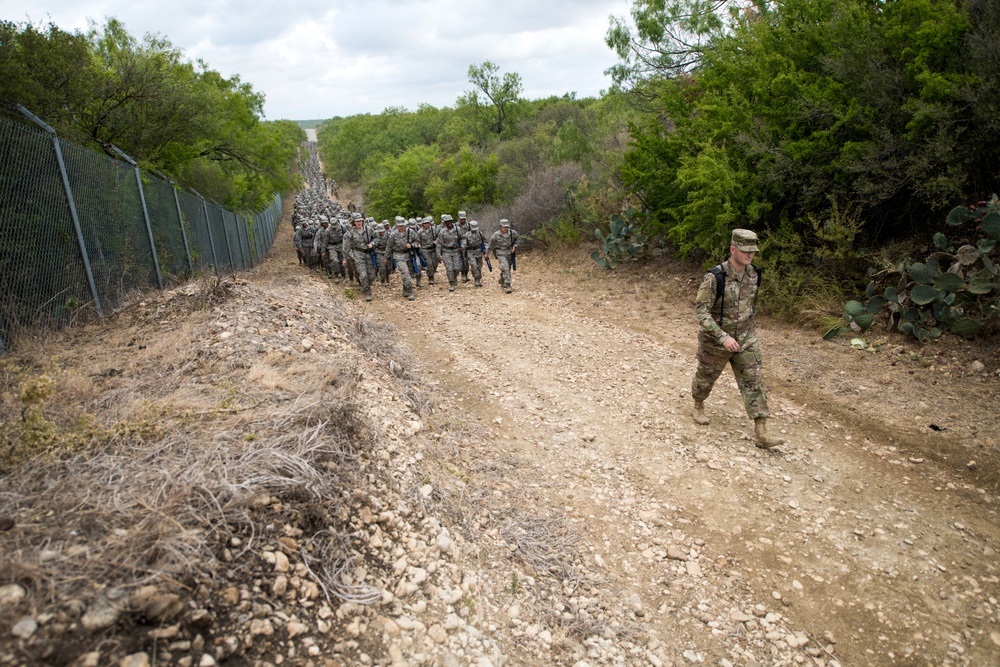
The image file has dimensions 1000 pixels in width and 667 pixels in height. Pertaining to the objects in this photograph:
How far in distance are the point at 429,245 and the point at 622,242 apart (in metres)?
4.66

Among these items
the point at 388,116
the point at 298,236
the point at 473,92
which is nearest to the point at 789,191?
the point at 298,236

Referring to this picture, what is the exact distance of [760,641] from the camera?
11.2 ft

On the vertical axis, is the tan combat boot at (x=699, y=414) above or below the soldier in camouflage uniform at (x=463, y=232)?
below

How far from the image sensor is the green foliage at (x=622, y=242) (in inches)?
503

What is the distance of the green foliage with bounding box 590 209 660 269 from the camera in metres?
12.8

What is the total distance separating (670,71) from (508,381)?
11497 millimetres

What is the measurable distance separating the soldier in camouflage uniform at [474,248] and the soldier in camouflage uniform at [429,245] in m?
1.00

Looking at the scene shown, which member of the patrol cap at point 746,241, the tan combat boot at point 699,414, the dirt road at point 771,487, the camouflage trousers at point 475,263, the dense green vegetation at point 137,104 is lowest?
the dirt road at point 771,487

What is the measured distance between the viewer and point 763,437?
5391 millimetres

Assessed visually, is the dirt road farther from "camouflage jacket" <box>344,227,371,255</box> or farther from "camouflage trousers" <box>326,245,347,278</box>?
"camouflage trousers" <box>326,245,347,278</box>

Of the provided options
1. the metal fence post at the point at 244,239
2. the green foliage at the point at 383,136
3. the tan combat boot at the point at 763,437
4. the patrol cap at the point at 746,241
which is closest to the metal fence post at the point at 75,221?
the patrol cap at the point at 746,241

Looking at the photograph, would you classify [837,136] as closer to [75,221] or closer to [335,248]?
[75,221]

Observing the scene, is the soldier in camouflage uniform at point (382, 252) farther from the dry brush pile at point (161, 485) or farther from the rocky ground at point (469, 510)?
the dry brush pile at point (161, 485)

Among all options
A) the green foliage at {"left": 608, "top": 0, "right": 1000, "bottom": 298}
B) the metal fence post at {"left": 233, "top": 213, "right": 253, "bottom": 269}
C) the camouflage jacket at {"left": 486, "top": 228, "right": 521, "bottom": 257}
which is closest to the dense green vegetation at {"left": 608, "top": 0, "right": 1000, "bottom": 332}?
the green foliage at {"left": 608, "top": 0, "right": 1000, "bottom": 298}
